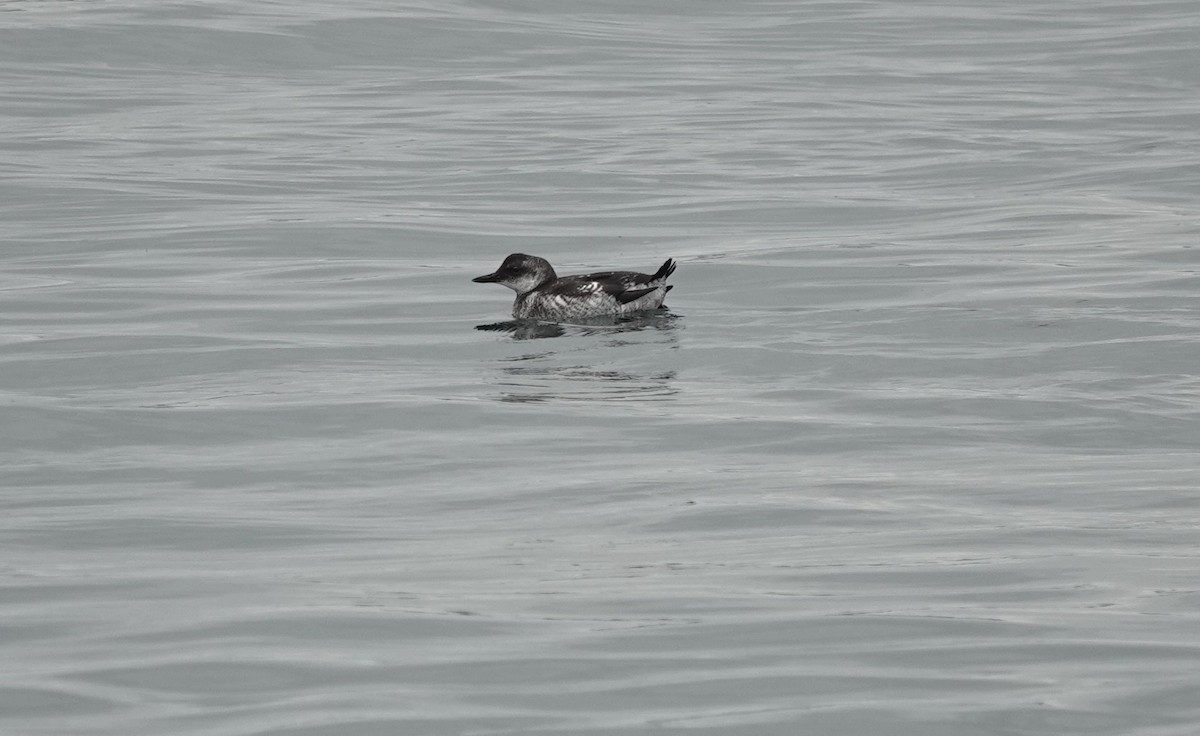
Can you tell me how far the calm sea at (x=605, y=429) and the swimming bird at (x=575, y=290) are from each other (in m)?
0.25

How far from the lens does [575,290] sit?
49.4ft

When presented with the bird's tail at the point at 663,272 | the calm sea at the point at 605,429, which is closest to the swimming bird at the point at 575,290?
the bird's tail at the point at 663,272

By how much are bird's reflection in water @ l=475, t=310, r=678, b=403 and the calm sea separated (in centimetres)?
6

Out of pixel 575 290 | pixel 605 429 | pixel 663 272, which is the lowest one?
pixel 605 429

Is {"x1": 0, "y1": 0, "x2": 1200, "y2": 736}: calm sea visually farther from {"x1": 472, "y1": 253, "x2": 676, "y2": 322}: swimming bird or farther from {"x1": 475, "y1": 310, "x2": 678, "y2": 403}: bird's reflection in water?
{"x1": 472, "y1": 253, "x2": 676, "y2": 322}: swimming bird

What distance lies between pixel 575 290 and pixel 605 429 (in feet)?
12.8

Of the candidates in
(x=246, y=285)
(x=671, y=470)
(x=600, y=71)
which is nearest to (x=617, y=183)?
(x=246, y=285)

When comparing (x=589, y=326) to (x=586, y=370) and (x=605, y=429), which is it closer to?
(x=586, y=370)

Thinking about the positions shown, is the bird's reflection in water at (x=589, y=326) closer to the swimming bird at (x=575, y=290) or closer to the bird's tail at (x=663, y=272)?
the swimming bird at (x=575, y=290)

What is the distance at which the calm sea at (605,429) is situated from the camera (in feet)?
21.7

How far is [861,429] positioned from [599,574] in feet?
11.4

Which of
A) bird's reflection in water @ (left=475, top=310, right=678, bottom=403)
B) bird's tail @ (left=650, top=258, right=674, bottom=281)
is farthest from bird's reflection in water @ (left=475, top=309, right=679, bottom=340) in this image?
bird's tail @ (left=650, top=258, right=674, bottom=281)

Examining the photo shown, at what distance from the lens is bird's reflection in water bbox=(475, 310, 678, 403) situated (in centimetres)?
1234

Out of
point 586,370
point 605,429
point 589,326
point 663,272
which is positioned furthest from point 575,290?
point 605,429
